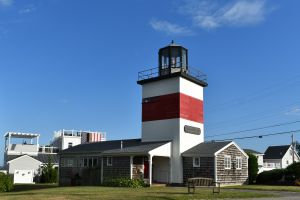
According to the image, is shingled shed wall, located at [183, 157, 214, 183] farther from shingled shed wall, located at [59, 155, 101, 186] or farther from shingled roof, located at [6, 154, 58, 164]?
shingled roof, located at [6, 154, 58, 164]

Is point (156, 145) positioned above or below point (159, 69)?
below

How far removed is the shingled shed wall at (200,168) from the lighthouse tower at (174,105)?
1.58ft

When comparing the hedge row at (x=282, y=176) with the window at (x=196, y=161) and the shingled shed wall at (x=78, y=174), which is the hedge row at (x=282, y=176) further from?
the shingled shed wall at (x=78, y=174)

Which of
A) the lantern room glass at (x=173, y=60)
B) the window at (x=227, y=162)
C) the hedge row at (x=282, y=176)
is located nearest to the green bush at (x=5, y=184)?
the lantern room glass at (x=173, y=60)

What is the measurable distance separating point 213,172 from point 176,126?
4557 mm

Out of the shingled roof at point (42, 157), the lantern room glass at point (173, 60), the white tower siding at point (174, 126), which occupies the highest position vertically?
the lantern room glass at point (173, 60)

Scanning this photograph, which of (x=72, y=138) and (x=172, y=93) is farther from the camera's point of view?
(x=72, y=138)

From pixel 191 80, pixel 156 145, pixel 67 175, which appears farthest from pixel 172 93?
pixel 67 175

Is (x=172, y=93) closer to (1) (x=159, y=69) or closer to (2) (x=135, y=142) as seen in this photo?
(1) (x=159, y=69)

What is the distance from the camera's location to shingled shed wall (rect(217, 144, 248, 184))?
29.4 meters

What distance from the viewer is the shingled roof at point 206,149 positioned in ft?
96.0

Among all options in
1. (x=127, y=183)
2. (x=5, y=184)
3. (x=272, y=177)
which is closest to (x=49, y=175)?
(x=5, y=184)

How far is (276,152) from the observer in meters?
68.1

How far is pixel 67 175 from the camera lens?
35.7 meters
